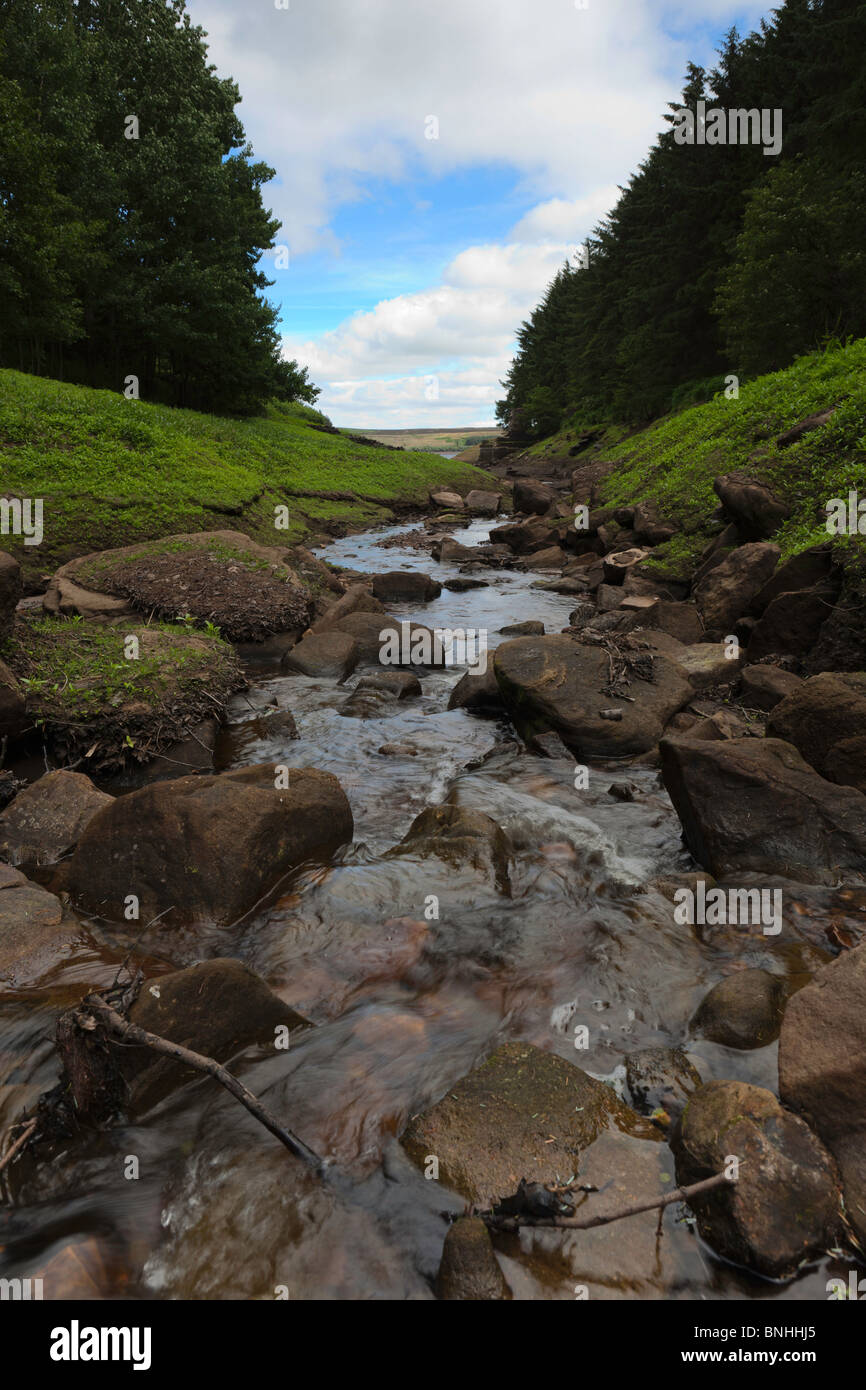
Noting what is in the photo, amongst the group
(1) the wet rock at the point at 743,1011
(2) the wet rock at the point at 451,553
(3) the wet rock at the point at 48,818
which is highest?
(2) the wet rock at the point at 451,553

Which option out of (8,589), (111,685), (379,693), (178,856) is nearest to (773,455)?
(379,693)

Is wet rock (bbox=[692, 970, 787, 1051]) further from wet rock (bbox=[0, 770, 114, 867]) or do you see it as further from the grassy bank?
the grassy bank

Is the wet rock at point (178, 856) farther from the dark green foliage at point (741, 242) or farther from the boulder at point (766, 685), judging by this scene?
the dark green foliage at point (741, 242)

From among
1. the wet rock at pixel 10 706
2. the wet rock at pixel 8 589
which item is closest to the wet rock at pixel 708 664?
the wet rock at pixel 10 706

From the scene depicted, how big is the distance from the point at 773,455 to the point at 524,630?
633 centimetres

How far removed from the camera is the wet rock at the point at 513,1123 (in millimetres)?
3258

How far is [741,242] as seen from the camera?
25781mm

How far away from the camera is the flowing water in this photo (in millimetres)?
2947

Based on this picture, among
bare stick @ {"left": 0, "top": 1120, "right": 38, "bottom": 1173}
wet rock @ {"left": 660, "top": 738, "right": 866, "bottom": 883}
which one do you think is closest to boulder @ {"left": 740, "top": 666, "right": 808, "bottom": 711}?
wet rock @ {"left": 660, "top": 738, "right": 866, "bottom": 883}

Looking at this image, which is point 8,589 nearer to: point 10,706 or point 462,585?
point 10,706

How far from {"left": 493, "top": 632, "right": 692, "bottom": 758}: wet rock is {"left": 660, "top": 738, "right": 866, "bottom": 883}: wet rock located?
231cm

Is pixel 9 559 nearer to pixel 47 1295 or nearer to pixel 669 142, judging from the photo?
pixel 47 1295

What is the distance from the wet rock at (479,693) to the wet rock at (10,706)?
561 centimetres

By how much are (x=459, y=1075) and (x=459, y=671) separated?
8.60 meters
